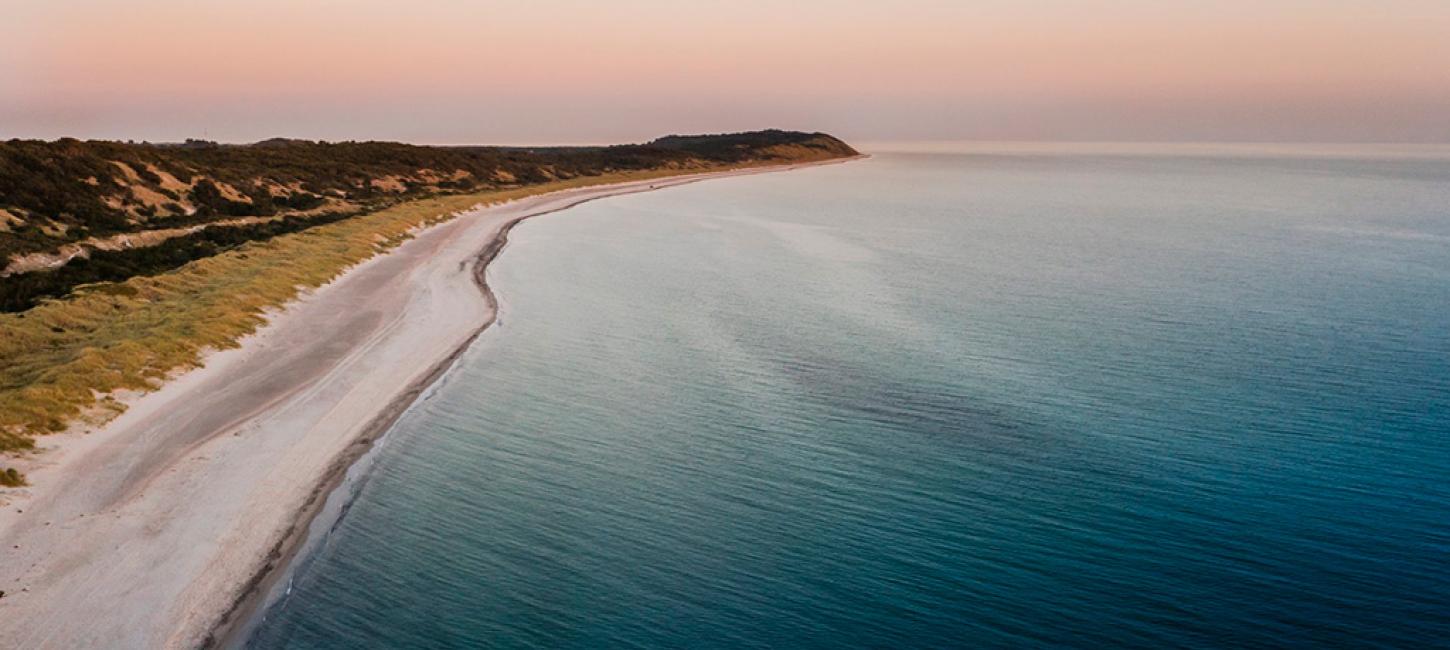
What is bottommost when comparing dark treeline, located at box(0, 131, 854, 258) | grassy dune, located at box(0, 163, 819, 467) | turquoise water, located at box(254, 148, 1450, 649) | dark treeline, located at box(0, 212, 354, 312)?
turquoise water, located at box(254, 148, 1450, 649)

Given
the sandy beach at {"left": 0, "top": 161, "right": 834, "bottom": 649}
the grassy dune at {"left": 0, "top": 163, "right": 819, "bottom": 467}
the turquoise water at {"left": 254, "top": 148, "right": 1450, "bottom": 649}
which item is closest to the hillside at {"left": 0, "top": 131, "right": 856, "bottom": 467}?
the grassy dune at {"left": 0, "top": 163, "right": 819, "bottom": 467}

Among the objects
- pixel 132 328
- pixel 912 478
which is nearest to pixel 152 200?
pixel 132 328

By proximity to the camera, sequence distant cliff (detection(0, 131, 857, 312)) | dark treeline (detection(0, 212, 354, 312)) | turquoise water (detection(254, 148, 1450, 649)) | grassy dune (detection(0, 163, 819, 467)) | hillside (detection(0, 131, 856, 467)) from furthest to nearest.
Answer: distant cliff (detection(0, 131, 857, 312)), dark treeline (detection(0, 212, 354, 312)), hillside (detection(0, 131, 856, 467)), grassy dune (detection(0, 163, 819, 467)), turquoise water (detection(254, 148, 1450, 649))

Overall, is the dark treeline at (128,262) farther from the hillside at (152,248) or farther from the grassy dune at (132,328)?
the grassy dune at (132,328)

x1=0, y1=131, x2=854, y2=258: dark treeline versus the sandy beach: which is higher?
x1=0, y1=131, x2=854, y2=258: dark treeline

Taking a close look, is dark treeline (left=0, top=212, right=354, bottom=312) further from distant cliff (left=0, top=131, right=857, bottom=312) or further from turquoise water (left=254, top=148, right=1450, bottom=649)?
turquoise water (left=254, top=148, right=1450, bottom=649)

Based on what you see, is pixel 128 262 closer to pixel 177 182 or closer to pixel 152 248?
pixel 152 248
